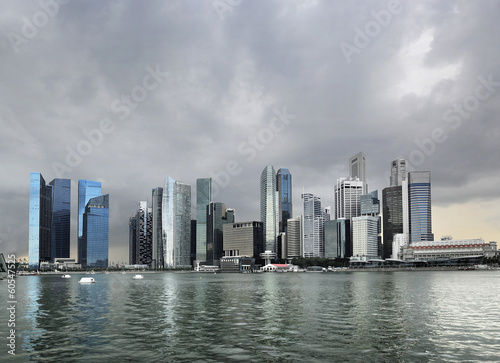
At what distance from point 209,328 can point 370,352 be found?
22.5 meters

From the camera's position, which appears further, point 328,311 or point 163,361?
point 328,311

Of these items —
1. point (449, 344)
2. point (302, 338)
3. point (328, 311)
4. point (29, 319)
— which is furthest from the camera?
point (328, 311)

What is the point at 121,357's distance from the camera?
40.4 metres

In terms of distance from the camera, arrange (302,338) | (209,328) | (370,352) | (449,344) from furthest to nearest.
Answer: (209,328)
(302,338)
(449,344)
(370,352)

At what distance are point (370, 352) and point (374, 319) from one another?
905 inches

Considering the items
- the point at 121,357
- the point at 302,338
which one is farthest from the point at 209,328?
the point at 121,357

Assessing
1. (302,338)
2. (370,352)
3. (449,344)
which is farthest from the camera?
(302,338)

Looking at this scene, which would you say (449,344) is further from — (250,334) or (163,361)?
(163,361)

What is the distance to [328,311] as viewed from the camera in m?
73.6

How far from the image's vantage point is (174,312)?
74938 mm

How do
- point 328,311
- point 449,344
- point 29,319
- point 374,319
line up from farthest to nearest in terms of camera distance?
1. point 328,311
2. point 29,319
3. point 374,319
4. point 449,344

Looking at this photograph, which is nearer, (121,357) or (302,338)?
(121,357)

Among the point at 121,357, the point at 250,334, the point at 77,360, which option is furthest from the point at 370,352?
the point at 77,360

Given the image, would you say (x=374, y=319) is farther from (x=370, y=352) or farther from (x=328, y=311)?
(x=370, y=352)
